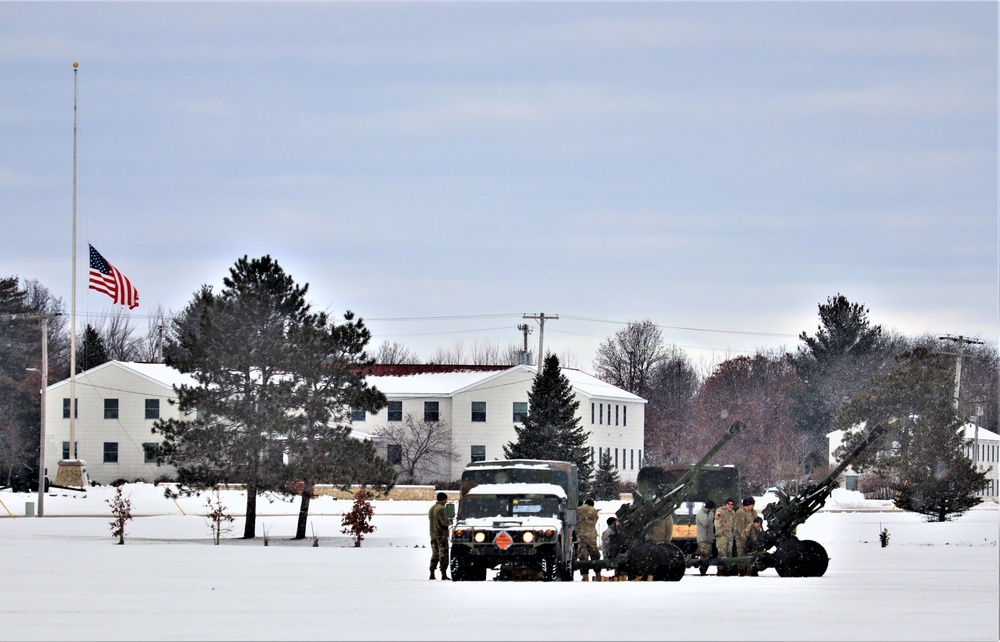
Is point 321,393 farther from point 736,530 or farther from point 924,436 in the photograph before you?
point 924,436

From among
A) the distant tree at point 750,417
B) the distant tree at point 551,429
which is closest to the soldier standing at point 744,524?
the distant tree at point 551,429

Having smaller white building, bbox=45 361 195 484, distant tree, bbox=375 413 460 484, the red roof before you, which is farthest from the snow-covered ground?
the red roof

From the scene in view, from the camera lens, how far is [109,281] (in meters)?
62.2

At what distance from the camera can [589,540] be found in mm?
27531

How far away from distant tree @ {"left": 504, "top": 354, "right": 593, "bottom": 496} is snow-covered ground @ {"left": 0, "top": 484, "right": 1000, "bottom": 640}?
93.3ft

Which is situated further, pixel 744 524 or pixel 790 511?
pixel 744 524

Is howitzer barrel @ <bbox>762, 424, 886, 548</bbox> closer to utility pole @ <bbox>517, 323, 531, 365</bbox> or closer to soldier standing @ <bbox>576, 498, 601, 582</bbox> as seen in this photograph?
soldier standing @ <bbox>576, 498, 601, 582</bbox>

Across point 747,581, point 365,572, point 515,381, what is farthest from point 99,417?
point 747,581

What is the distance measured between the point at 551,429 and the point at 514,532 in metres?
42.5

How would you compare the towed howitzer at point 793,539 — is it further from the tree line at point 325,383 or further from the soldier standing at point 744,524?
the tree line at point 325,383

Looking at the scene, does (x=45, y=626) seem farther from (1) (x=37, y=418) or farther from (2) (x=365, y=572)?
(1) (x=37, y=418)

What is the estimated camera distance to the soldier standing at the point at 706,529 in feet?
88.1

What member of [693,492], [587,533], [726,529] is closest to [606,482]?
[693,492]

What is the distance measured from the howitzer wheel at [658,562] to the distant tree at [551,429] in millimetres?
40869
